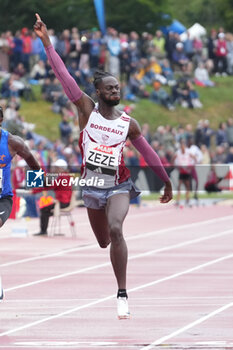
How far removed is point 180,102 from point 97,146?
3654 cm

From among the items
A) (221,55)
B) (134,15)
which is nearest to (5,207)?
(221,55)

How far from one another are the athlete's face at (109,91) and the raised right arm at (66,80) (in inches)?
6.8

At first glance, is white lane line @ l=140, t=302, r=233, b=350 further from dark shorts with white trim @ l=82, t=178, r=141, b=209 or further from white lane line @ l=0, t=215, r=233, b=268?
white lane line @ l=0, t=215, r=233, b=268

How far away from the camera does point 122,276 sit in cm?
1060

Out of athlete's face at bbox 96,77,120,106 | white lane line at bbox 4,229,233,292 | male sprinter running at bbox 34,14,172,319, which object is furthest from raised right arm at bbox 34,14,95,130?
white lane line at bbox 4,229,233,292

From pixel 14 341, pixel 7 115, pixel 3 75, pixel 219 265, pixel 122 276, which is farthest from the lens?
pixel 3 75

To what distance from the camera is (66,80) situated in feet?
34.9

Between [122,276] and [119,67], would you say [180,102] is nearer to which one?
[119,67]

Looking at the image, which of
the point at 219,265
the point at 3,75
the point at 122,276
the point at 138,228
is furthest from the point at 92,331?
the point at 3,75

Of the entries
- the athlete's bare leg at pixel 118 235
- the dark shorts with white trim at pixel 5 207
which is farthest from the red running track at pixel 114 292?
the dark shorts with white trim at pixel 5 207

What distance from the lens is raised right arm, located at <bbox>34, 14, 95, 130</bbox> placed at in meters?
10.6

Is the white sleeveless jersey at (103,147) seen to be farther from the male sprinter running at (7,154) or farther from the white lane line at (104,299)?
the white lane line at (104,299)

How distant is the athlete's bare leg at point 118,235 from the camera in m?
10.5

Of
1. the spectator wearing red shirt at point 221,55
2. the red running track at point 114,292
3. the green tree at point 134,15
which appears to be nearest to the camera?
the red running track at point 114,292
